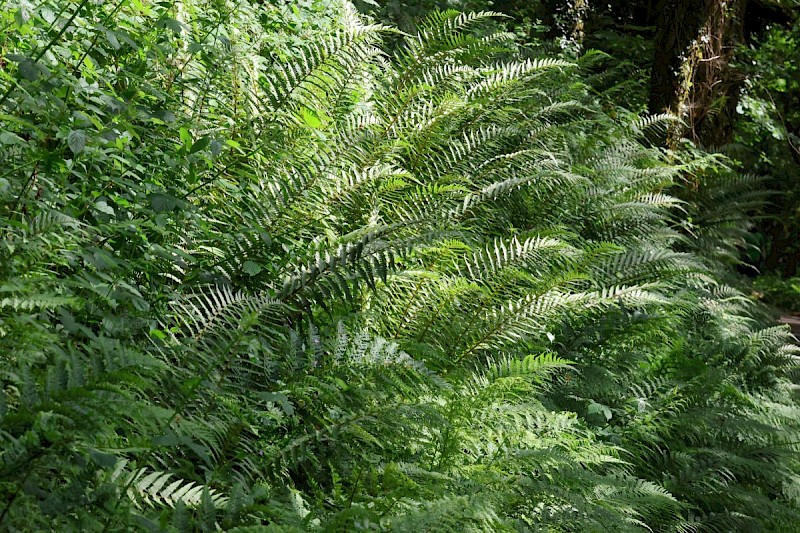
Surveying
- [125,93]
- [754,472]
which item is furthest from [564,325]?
[125,93]

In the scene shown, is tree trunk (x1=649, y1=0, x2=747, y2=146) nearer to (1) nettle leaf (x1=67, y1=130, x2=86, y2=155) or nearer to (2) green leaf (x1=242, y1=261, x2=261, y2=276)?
(2) green leaf (x1=242, y1=261, x2=261, y2=276)

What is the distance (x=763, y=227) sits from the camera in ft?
51.6

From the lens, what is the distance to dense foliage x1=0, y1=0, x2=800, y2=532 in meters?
2.19

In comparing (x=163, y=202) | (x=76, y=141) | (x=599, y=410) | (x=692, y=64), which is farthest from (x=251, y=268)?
(x=692, y=64)

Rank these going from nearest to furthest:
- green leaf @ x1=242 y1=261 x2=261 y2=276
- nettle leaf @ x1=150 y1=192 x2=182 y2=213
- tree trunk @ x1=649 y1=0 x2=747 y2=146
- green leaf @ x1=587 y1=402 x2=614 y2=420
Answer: nettle leaf @ x1=150 y1=192 x2=182 y2=213 → green leaf @ x1=242 y1=261 x2=261 y2=276 → green leaf @ x1=587 y1=402 x2=614 y2=420 → tree trunk @ x1=649 y1=0 x2=747 y2=146

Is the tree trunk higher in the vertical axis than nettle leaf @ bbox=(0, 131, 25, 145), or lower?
higher

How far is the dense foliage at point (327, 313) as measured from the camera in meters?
2.19

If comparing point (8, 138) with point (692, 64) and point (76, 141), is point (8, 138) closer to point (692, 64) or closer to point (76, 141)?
point (76, 141)

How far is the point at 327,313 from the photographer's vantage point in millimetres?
3326

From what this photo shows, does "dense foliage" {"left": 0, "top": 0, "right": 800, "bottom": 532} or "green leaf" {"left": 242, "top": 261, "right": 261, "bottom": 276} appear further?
"green leaf" {"left": 242, "top": 261, "right": 261, "bottom": 276}

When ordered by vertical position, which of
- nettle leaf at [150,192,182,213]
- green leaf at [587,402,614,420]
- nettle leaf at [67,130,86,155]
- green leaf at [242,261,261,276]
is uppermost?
green leaf at [587,402,614,420]

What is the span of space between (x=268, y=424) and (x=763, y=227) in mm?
14966

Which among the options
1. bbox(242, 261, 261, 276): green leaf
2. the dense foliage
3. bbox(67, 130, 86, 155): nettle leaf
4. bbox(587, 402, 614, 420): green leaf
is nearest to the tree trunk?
the dense foliage

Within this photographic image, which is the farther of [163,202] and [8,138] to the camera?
[163,202]
